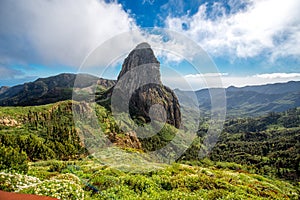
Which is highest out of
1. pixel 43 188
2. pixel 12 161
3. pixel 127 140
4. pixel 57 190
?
pixel 12 161

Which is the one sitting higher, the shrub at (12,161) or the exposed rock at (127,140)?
the shrub at (12,161)

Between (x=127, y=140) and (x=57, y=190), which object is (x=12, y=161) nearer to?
(x=57, y=190)

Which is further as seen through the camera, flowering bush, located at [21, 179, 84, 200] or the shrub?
the shrub

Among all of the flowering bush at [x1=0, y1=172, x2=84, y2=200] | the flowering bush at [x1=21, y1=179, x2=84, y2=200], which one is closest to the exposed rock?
the flowering bush at [x1=0, y1=172, x2=84, y2=200]

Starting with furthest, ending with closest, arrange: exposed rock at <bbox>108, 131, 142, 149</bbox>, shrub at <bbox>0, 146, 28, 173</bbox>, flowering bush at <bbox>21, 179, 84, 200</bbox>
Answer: exposed rock at <bbox>108, 131, 142, 149</bbox>
shrub at <bbox>0, 146, 28, 173</bbox>
flowering bush at <bbox>21, 179, 84, 200</bbox>

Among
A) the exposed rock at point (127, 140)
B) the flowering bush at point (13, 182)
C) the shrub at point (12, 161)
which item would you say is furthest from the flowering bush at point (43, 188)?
the exposed rock at point (127, 140)

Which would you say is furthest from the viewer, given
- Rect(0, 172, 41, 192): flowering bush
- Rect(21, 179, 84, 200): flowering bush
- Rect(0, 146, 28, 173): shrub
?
Rect(0, 146, 28, 173): shrub

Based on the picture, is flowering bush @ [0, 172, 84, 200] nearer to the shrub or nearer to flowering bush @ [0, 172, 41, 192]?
flowering bush @ [0, 172, 41, 192]

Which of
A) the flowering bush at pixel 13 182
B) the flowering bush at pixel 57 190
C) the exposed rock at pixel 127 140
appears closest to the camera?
the flowering bush at pixel 57 190

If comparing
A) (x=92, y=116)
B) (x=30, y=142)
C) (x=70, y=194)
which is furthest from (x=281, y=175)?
(x=70, y=194)

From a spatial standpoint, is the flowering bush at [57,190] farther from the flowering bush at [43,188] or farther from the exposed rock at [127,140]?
the exposed rock at [127,140]

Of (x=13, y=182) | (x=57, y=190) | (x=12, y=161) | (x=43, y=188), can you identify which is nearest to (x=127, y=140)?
(x=12, y=161)

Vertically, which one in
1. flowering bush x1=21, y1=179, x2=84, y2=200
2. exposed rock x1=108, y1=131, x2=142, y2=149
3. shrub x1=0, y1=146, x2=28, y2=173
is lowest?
exposed rock x1=108, y1=131, x2=142, y2=149
